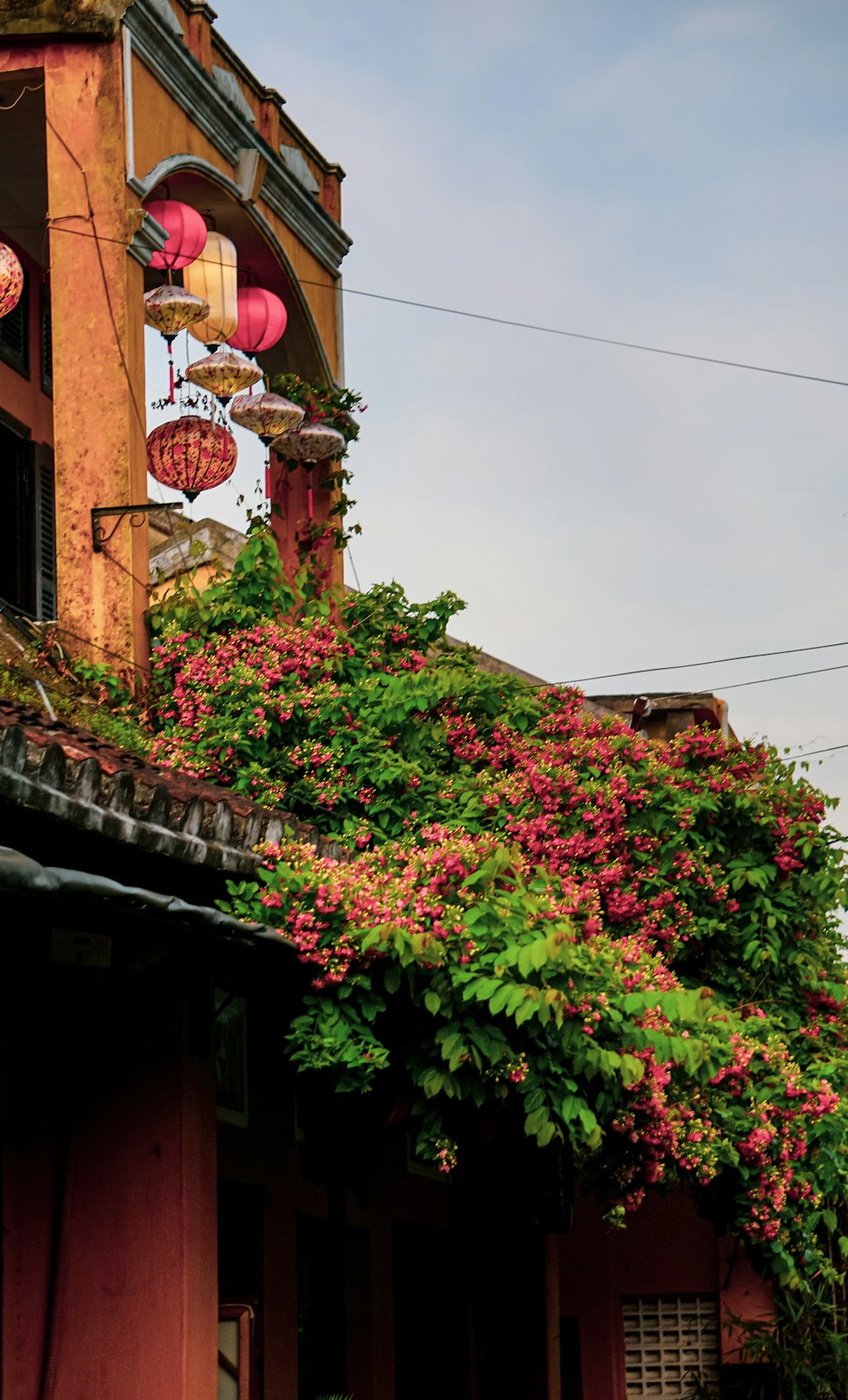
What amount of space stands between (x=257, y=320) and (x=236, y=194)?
2.97ft

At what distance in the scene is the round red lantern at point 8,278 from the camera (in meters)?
10.2

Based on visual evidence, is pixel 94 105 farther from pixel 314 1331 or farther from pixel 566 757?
pixel 314 1331

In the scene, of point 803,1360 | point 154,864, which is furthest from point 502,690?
point 803,1360

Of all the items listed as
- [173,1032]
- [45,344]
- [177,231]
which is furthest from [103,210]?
[173,1032]

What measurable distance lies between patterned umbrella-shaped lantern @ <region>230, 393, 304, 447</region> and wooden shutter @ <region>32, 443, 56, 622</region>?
1.66 metres

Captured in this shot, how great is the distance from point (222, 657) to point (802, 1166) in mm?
4241

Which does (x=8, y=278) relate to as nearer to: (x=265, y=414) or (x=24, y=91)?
(x=24, y=91)

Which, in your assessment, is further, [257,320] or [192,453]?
[257,320]

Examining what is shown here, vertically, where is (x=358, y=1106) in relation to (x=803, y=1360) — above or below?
above

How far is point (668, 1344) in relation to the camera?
53.8ft

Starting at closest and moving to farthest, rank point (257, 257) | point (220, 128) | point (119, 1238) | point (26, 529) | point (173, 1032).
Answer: point (119, 1238) → point (173, 1032) → point (220, 128) → point (26, 529) → point (257, 257)

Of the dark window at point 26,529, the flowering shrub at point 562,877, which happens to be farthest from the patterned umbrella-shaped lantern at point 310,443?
the flowering shrub at point 562,877

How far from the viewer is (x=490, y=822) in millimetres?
10766

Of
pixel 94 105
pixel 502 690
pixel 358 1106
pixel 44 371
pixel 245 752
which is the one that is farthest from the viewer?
pixel 44 371
